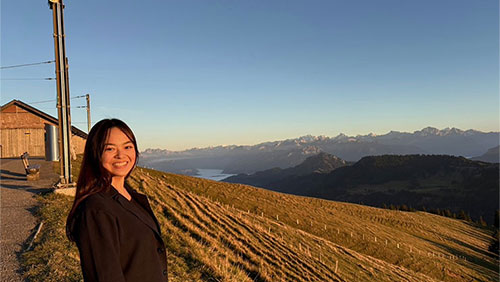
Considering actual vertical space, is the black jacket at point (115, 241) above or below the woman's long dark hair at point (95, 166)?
below

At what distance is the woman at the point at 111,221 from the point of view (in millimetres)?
2393

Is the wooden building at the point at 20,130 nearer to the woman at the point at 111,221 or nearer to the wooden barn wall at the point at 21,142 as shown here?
the wooden barn wall at the point at 21,142

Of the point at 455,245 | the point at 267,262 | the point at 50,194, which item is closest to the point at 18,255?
the point at 50,194

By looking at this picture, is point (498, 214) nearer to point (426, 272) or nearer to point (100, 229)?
point (426, 272)

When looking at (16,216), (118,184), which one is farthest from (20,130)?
(118,184)

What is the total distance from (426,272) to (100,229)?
163 feet

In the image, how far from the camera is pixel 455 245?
6006cm

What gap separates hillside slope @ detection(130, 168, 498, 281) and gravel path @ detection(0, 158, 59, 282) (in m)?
4.49

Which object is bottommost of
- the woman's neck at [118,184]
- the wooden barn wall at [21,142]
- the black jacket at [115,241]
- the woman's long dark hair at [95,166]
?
the black jacket at [115,241]

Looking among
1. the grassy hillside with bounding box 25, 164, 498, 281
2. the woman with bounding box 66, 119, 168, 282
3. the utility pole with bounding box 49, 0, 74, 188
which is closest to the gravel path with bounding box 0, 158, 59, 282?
the grassy hillside with bounding box 25, 164, 498, 281

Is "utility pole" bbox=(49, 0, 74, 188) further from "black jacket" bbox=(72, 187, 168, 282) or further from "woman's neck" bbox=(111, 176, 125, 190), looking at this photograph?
"black jacket" bbox=(72, 187, 168, 282)

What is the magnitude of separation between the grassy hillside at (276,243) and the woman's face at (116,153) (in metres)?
5.99

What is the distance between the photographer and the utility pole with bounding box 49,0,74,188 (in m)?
14.7

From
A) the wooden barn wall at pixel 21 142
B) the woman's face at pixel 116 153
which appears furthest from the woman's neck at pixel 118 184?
the wooden barn wall at pixel 21 142
